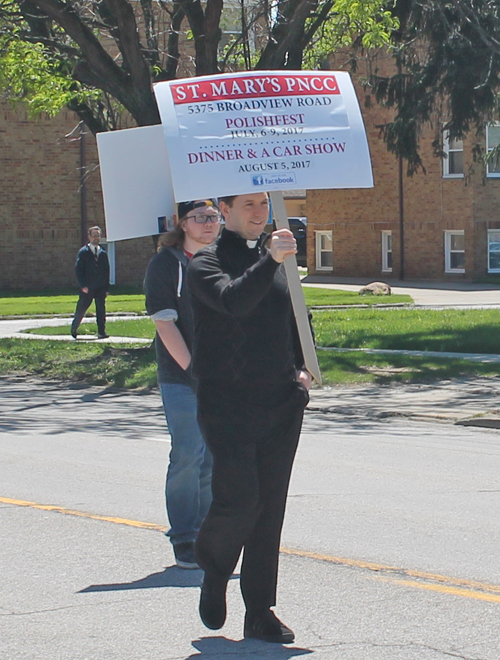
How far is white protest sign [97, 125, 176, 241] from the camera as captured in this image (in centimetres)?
563

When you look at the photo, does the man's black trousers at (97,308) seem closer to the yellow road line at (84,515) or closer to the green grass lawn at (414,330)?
the green grass lawn at (414,330)

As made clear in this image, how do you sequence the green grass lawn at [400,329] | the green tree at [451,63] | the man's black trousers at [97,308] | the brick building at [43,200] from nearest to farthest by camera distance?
1. the green grass lawn at [400,329]
2. the green tree at [451,63]
3. the man's black trousers at [97,308]
4. the brick building at [43,200]

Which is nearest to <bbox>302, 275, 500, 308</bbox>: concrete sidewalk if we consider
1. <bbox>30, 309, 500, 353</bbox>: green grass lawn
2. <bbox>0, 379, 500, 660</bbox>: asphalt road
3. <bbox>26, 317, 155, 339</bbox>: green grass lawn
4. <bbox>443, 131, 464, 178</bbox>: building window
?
<bbox>443, 131, 464, 178</bbox>: building window

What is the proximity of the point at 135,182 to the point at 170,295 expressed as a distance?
628mm

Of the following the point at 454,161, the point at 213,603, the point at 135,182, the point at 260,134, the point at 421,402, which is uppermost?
the point at 454,161

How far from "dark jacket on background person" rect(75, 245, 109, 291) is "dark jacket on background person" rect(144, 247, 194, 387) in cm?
1386

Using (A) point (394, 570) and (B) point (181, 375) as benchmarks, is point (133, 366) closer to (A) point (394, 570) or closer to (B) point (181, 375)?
(B) point (181, 375)

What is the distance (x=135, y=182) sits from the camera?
5.71 meters

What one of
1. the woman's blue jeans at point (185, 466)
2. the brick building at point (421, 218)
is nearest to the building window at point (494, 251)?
the brick building at point (421, 218)

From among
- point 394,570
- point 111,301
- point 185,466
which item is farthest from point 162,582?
point 111,301

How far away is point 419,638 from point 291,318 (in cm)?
148

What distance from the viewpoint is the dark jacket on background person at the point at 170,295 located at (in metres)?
5.71

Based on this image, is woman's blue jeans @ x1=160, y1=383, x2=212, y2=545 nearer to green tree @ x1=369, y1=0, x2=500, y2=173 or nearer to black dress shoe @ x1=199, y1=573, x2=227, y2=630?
black dress shoe @ x1=199, y1=573, x2=227, y2=630

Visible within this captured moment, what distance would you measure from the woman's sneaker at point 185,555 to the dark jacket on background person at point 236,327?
1.62 m
